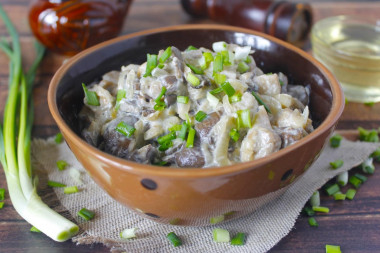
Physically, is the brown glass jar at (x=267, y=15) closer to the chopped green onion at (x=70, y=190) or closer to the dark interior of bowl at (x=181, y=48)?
the dark interior of bowl at (x=181, y=48)

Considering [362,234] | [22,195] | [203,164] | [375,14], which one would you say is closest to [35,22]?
[22,195]

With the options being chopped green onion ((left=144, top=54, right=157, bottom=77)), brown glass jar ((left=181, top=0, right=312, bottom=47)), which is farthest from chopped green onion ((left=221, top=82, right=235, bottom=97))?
brown glass jar ((left=181, top=0, right=312, bottom=47))

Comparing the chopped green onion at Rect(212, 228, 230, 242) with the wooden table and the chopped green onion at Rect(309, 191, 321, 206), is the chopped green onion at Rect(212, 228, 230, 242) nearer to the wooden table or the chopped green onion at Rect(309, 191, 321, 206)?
the wooden table

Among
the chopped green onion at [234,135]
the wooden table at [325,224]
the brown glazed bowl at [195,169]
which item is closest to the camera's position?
the brown glazed bowl at [195,169]

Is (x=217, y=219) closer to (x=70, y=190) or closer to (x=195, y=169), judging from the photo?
(x=195, y=169)

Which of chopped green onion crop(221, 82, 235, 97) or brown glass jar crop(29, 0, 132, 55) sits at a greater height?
chopped green onion crop(221, 82, 235, 97)

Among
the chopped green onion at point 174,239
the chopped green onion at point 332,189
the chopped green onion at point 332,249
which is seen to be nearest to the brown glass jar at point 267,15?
the chopped green onion at point 332,189

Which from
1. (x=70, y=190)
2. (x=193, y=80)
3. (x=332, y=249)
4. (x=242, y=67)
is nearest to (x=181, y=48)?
(x=242, y=67)
